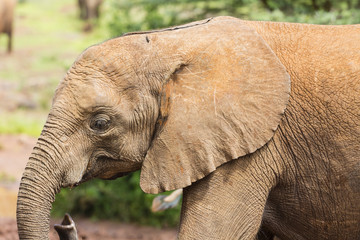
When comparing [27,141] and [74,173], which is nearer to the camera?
[74,173]

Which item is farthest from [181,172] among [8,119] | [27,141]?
[8,119]

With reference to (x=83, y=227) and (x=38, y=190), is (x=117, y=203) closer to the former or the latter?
(x=83, y=227)

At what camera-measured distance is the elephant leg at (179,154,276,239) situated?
349 cm

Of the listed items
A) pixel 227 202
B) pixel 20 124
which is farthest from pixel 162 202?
pixel 20 124

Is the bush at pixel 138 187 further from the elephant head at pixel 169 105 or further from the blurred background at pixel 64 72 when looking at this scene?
the elephant head at pixel 169 105

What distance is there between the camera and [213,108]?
138 inches

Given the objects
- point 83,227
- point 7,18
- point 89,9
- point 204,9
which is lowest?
point 89,9

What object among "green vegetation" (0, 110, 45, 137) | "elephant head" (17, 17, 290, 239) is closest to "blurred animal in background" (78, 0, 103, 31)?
"green vegetation" (0, 110, 45, 137)

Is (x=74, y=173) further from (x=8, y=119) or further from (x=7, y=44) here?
(x=7, y=44)

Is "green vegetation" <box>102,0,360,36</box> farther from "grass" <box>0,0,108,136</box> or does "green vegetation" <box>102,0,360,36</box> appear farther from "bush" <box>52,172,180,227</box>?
"bush" <box>52,172,180,227</box>

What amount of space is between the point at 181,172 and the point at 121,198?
5.09 meters

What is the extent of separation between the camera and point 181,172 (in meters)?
3.51

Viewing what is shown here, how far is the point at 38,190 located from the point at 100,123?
498 millimetres

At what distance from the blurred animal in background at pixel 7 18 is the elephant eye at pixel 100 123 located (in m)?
17.3
